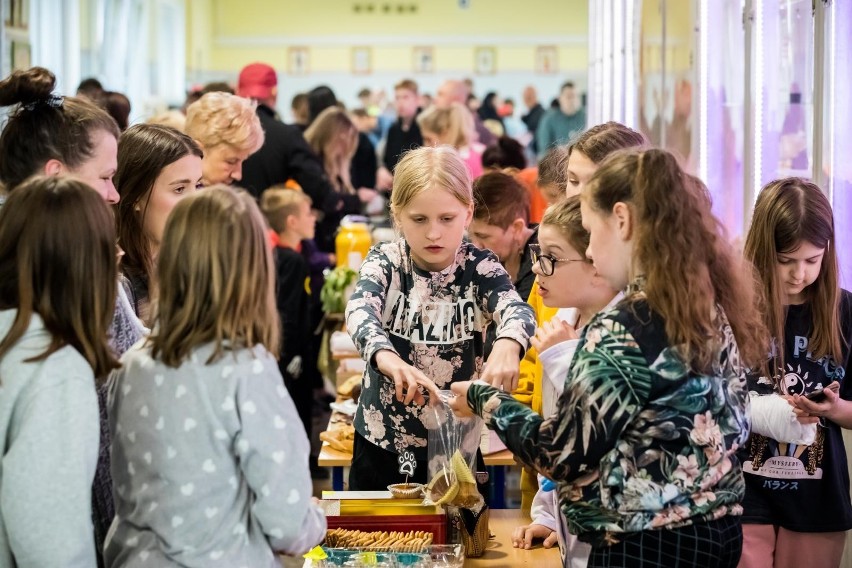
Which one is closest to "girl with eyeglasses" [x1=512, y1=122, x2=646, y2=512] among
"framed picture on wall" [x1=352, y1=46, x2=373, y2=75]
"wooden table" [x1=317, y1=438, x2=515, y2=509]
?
"wooden table" [x1=317, y1=438, x2=515, y2=509]

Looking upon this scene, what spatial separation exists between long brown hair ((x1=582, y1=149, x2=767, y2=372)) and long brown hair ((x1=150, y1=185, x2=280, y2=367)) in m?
0.67

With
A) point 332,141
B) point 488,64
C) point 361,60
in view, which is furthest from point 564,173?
point 361,60

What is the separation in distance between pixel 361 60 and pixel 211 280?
2085 centimetres

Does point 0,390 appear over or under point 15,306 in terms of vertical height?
under

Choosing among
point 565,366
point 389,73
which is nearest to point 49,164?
point 565,366

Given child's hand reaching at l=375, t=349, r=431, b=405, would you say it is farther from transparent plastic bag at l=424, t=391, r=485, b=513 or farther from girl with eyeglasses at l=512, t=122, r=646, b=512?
girl with eyeglasses at l=512, t=122, r=646, b=512

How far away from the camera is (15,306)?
7.11 feet

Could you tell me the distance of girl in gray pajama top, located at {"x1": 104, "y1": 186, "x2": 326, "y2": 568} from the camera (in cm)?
208

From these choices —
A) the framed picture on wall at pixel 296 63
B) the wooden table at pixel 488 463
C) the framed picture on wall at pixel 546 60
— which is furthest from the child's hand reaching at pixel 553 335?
the framed picture on wall at pixel 296 63

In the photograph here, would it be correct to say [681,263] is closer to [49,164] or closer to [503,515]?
[503,515]

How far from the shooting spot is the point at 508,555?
281cm

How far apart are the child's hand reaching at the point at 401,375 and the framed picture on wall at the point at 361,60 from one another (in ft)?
66.2

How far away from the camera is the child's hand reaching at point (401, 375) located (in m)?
2.62

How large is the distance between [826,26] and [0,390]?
2737 millimetres
